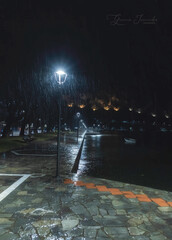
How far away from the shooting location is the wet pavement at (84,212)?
13.1 feet

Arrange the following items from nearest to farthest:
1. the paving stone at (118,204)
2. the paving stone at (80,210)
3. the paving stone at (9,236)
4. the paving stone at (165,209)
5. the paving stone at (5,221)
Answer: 1. the paving stone at (9,236)
2. the paving stone at (5,221)
3. the paving stone at (80,210)
4. the paving stone at (165,209)
5. the paving stone at (118,204)

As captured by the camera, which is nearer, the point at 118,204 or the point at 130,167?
the point at 118,204

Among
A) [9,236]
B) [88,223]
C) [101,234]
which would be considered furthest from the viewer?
[88,223]

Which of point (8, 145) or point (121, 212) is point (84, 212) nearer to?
point (121, 212)

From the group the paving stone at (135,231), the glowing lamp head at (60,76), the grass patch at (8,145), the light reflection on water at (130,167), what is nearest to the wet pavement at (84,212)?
the paving stone at (135,231)

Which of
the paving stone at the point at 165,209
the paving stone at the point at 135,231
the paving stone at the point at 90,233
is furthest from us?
the paving stone at the point at 165,209

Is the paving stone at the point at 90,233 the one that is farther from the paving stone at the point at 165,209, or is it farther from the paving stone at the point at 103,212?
the paving stone at the point at 165,209

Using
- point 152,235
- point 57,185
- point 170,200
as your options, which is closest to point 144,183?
point 170,200

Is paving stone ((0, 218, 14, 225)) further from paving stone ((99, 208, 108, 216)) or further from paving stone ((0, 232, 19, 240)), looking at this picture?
paving stone ((99, 208, 108, 216))

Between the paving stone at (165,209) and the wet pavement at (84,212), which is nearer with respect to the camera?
the wet pavement at (84,212)

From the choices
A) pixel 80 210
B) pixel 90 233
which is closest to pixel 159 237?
pixel 90 233

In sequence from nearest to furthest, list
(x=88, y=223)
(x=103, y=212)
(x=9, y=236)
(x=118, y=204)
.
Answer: (x=9, y=236) < (x=88, y=223) < (x=103, y=212) < (x=118, y=204)

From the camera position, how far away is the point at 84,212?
16.3ft

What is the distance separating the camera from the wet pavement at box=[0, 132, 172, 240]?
4.01 metres
